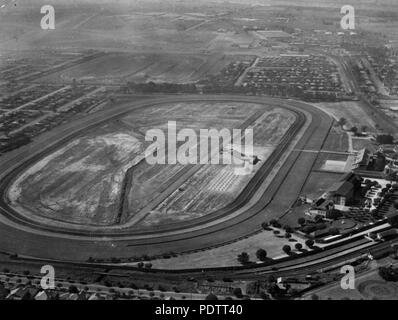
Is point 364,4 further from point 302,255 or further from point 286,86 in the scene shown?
point 302,255

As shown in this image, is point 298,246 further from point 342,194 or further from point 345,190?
point 345,190

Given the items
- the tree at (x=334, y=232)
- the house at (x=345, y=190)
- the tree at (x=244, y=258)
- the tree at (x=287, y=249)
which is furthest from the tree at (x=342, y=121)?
the tree at (x=244, y=258)

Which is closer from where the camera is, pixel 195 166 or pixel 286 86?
pixel 195 166

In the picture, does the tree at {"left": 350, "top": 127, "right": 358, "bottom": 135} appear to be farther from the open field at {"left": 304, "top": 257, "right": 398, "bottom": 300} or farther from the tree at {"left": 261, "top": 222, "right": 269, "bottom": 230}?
the open field at {"left": 304, "top": 257, "right": 398, "bottom": 300}

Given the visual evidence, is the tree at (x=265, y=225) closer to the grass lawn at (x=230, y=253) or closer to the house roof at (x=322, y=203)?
the grass lawn at (x=230, y=253)

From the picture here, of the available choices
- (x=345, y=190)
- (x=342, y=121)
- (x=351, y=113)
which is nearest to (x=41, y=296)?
(x=345, y=190)

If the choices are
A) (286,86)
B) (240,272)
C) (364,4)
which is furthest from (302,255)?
(364,4)

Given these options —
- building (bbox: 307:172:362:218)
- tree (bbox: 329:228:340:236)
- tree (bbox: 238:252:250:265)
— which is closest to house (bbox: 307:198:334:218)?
building (bbox: 307:172:362:218)
